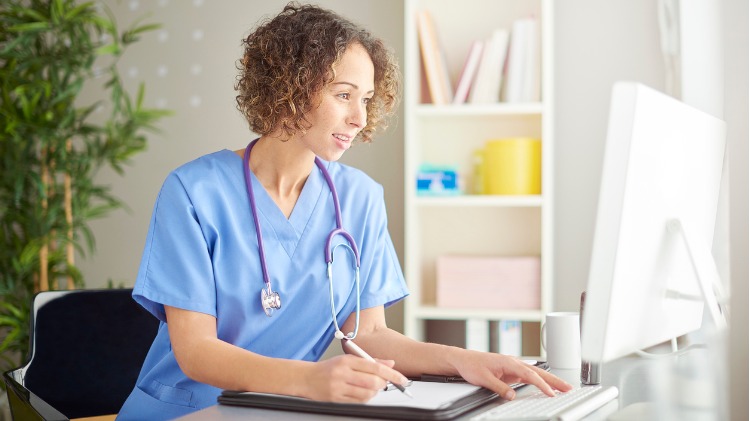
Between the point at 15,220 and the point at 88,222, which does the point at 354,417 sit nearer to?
the point at 15,220

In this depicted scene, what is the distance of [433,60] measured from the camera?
285 centimetres

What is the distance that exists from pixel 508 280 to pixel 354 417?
1.84 m

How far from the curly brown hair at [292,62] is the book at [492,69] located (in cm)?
129

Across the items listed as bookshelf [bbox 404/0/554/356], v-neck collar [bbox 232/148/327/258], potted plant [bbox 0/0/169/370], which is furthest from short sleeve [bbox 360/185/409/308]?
potted plant [bbox 0/0/169/370]

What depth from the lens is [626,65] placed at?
2.93 m

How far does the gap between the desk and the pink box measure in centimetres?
127

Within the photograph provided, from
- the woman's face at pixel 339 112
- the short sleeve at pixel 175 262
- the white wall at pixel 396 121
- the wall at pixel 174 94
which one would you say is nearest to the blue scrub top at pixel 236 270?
the short sleeve at pixel 175 262

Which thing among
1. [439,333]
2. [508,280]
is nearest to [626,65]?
[508,280]

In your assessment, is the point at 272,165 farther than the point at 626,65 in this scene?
No

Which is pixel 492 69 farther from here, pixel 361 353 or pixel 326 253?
pixel 361 353

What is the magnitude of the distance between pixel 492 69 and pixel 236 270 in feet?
5.54

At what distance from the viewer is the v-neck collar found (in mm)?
1435

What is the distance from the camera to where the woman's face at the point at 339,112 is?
144cm

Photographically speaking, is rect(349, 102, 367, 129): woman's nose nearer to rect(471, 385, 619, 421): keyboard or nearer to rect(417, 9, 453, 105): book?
rect(471, 385, 619, 421): keyboard
